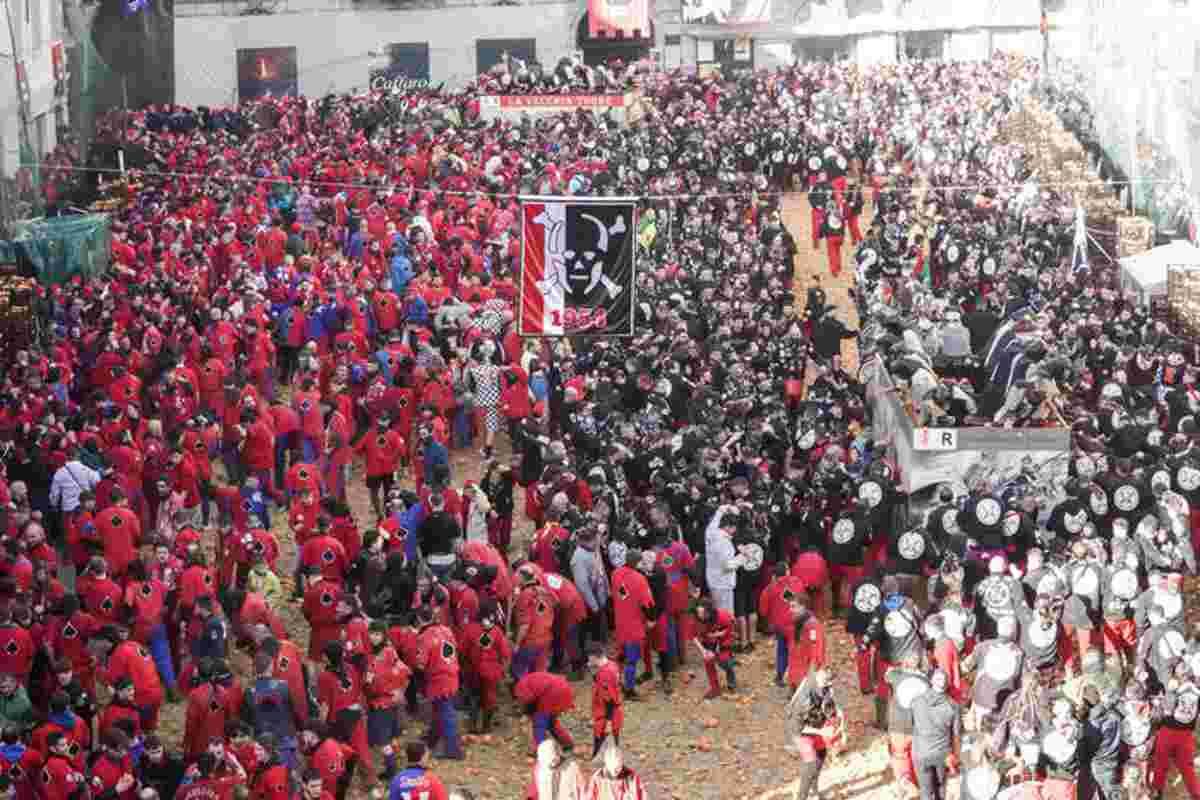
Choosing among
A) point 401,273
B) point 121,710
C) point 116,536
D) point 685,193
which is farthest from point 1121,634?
point 685,193

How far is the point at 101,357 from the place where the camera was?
23.9 m

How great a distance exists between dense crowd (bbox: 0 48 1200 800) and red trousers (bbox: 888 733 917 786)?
0.02 metres

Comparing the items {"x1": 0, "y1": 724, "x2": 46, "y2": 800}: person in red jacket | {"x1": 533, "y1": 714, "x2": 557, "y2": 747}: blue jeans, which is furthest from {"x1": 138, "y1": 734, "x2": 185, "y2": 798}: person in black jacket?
{"x1": 533, "y1": 714, "x2": 557, "y2": 747}: blue jeans

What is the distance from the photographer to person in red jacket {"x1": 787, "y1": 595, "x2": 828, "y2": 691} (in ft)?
57.0

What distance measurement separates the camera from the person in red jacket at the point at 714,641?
1864cm

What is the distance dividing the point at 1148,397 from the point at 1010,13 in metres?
38.0

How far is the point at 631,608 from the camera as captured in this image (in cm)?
1841

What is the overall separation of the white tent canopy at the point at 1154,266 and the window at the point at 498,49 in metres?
30.1

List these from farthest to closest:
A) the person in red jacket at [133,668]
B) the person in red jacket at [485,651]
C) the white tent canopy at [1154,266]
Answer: the white tent canopy at [1154,266] < the person in red jacket at [485,651] < the person in red jacket at [133,668]

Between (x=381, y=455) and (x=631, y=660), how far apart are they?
421cm

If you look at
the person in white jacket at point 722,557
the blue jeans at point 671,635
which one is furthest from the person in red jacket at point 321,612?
the person in white jacket at point 722,557

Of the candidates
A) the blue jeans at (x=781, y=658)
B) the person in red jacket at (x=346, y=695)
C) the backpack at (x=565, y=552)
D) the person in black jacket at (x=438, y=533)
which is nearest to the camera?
the person in red jacket at (x=346, y=695)

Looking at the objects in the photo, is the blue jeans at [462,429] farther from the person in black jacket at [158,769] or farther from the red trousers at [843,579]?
the person in black jacket at [158,769]

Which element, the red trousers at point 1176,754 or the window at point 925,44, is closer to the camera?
the red trousers at point 1176,754
